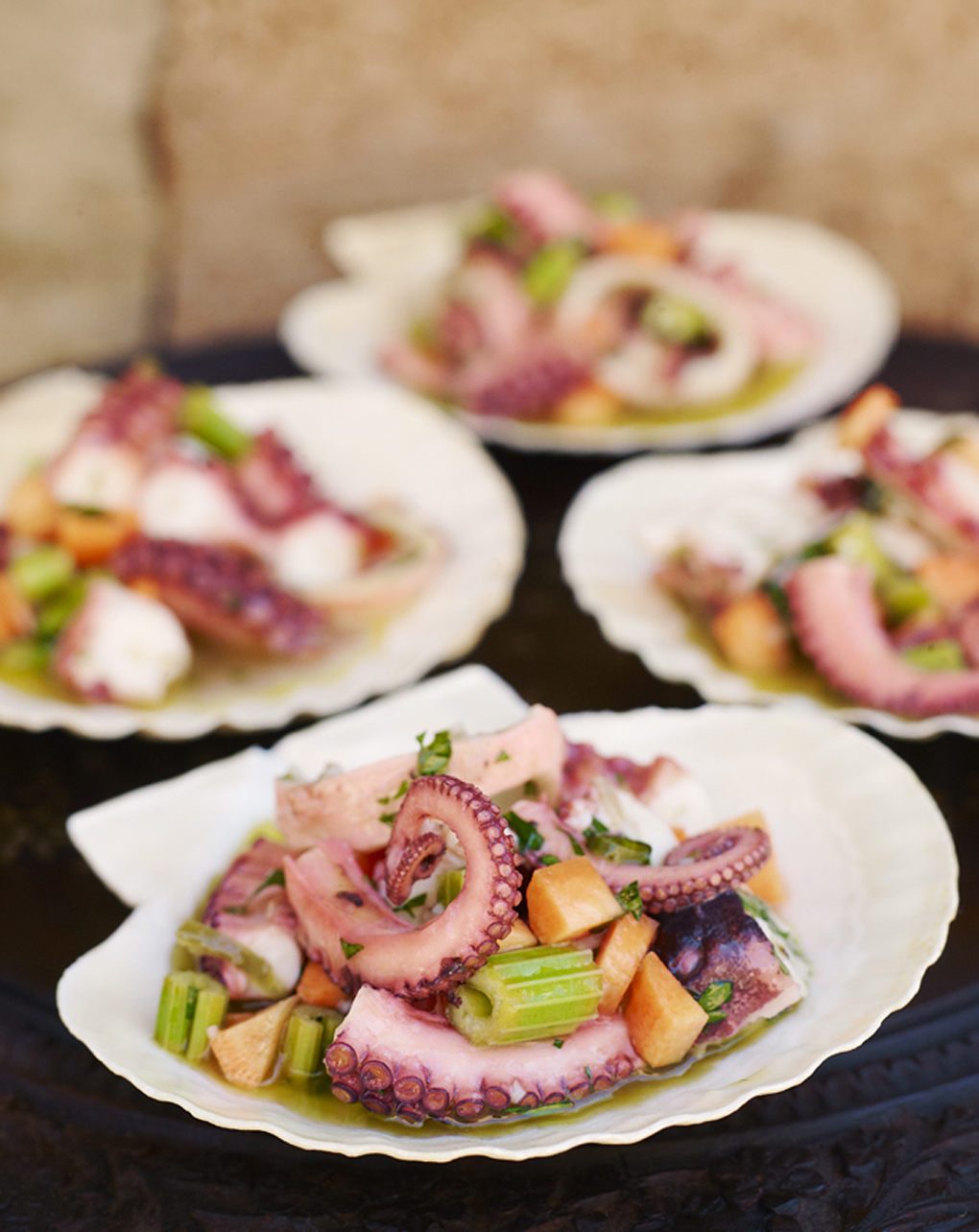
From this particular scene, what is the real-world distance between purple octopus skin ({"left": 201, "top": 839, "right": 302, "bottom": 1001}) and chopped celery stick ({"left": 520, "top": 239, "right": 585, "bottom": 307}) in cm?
201

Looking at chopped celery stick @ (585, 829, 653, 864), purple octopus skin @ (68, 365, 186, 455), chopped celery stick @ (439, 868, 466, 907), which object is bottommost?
purple octopus skin @ (68, 365, 186, 455)

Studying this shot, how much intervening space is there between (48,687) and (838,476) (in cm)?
158

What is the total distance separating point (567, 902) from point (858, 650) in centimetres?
102

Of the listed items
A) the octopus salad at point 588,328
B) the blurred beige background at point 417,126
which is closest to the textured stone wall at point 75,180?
the blurred beige background at point 417,126

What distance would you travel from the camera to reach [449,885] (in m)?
1.58

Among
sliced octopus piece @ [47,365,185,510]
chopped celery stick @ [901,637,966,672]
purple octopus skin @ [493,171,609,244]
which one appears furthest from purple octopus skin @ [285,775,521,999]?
purple octopus skin @ [493,171,609,244]

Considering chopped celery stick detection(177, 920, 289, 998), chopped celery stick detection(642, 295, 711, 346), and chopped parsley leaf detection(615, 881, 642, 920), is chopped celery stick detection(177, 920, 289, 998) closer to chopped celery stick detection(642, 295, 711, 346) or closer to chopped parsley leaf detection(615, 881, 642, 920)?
chopped parsley leaf detection(615, 881, 642, 920)

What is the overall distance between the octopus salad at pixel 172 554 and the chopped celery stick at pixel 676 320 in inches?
35.6

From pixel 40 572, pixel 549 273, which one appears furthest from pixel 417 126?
pixel 40 572

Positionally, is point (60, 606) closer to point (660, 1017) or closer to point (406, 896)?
point (406, 896)

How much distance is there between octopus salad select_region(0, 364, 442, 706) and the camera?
2430mm

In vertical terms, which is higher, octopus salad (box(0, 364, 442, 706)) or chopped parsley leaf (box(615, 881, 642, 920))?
chopped parsley leaf (box(615, 881, 642, 920))

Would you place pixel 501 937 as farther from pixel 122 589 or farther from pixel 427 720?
pixel 122 589

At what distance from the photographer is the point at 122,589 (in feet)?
8.11
